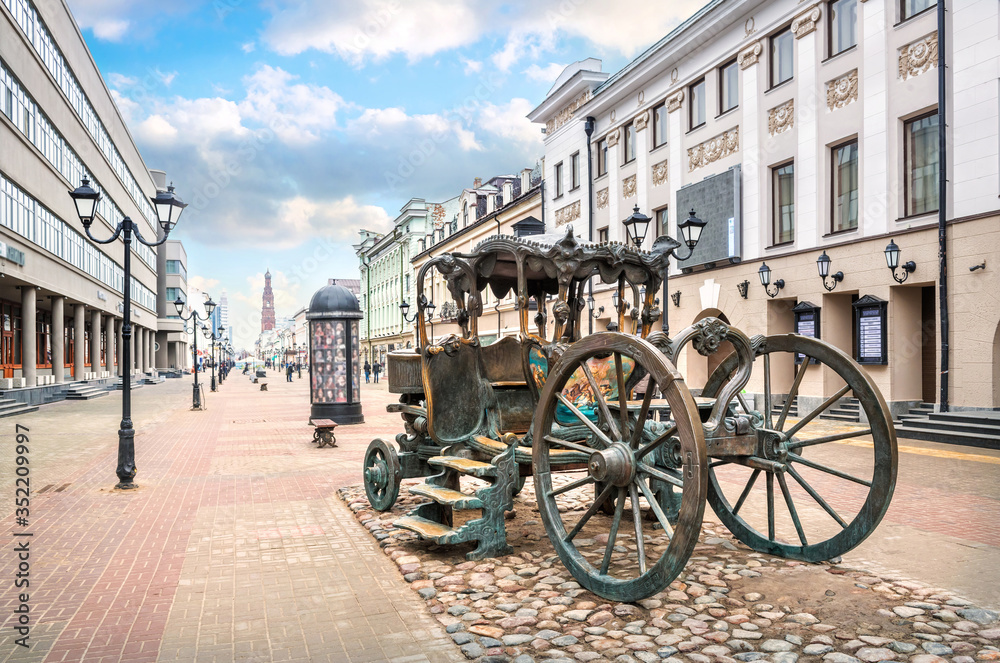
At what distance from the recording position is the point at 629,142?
83.0ft

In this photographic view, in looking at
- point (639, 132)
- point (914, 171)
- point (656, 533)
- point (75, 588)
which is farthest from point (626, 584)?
point (639, 132)

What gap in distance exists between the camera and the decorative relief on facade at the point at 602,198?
26484 mm

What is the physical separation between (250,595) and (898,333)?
14836 millimetres

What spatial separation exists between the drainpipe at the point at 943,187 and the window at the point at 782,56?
4.30 metres

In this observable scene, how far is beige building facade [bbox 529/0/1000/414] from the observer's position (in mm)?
13688

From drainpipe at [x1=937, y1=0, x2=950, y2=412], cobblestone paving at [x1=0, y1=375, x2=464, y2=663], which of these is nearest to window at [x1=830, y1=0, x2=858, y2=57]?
drainpipe at [x1=937, y1=0, x2=950, y2=412]

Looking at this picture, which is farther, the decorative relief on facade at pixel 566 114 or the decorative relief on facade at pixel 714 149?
the decorative relief on facade at pixel 566 114

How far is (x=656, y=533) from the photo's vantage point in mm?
6422

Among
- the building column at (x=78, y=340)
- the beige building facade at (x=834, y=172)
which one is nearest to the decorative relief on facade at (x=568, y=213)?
the beige building facade at (x=834, y=172)

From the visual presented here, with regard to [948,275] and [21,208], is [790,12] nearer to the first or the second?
[948,275]

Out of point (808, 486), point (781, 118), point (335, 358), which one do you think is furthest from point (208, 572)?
point (781, 118)

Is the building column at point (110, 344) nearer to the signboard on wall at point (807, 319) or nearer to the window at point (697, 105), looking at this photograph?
the window at point (697, 105)

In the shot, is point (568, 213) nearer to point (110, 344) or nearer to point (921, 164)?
point (921, 164)

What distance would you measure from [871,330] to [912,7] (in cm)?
678
